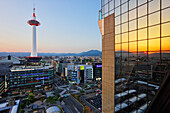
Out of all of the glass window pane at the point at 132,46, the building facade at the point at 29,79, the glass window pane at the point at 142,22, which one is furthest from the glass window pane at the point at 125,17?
the building facade at the point at 29,79

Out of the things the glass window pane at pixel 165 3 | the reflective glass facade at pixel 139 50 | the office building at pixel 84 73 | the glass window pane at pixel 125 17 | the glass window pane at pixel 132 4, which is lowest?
the office building at pixel 84 73

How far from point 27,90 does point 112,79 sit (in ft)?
255

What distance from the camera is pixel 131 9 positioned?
1480 centimetres

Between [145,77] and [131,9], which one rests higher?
[131,9]

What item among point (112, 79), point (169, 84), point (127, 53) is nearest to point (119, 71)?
point (112, 79)

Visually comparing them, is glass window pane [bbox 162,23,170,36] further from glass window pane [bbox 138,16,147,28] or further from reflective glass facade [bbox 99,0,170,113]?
glass window pane [bbox 138,16,147,28]

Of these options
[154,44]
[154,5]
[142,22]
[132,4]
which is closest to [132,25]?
[142,22]

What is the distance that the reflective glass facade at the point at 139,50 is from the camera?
1110cm

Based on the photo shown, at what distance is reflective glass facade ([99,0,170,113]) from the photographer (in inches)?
437

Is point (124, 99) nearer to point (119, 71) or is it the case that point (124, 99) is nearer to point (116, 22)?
point (119, 71)

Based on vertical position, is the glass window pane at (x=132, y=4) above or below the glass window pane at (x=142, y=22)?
above

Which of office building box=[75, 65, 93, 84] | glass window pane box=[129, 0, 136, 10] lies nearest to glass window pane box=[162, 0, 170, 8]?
glass window pane box=[129, 0, 136, 10]

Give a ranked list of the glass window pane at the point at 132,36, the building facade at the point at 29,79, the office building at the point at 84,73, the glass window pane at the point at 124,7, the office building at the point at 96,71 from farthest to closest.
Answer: the office building at the point at 96,71
the office building at the point at 84,73
the building facade at the point at 29,79
the glass window pane at the point at 124,7
the glass window pane at the point at 132,36

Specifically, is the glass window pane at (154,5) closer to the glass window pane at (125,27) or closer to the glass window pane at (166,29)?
the glass window pane at (166,29)
